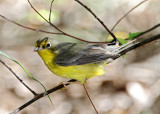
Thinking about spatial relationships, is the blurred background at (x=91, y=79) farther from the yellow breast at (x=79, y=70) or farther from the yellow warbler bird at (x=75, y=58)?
the yellow breast at (x=79, y=70)

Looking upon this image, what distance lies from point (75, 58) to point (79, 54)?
93 millimetres

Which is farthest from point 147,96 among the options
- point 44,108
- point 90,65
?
point 90,65

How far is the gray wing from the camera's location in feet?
12.8

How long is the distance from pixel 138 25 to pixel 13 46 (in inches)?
144

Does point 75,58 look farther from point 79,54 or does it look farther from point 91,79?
point 91,79

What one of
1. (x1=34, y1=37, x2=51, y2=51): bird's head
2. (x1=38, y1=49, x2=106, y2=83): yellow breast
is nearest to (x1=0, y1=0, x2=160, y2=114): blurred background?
(x1=34, y1=37, x2=51, y2=51): bird's head

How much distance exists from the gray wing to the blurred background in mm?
1759

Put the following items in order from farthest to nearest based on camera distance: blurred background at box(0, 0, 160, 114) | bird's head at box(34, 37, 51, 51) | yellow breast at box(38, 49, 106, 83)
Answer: blurred background at box(0, 0, 160, 114) < bird's head at box(34, 37, 51, 51) < yellow breast at box(38, 49, 106, 83)

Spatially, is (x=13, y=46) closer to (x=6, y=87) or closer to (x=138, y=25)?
(x=6, y=87)

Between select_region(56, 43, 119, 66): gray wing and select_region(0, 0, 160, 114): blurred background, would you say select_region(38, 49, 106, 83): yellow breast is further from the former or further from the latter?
select_region(0, 0, 160, 114): blurred background

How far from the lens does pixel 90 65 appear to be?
3.95m

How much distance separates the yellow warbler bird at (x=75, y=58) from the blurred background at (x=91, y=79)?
175 centimetres

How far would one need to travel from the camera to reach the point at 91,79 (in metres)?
6.75

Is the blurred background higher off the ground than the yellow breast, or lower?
higher
